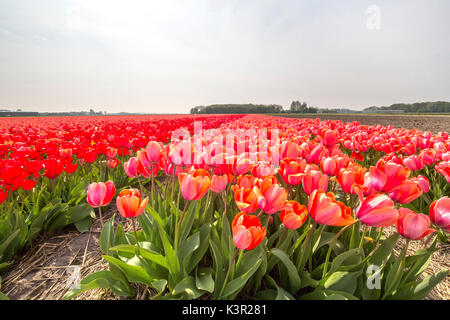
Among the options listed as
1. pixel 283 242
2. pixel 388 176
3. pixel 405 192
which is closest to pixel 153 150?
pixel 283 242

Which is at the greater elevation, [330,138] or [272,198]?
[330,138]

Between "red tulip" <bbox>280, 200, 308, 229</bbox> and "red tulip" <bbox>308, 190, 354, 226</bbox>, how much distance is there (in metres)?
0.06

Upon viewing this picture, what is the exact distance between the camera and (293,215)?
119 centimetres

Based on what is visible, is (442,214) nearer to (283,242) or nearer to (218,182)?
(283,242)

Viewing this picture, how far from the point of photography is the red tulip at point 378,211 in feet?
3.53

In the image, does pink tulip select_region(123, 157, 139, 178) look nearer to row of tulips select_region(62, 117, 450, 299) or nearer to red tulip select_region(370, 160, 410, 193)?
row of tulips select_region(62, 117, 450, 299)

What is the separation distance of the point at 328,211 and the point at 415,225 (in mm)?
436

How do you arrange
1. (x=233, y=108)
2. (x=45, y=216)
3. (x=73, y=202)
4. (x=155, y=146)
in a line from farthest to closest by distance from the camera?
1. (x=233, y=108)
2. (x=73, y=202)
3. (x=45, y=216)
4. (x=155, y=146)

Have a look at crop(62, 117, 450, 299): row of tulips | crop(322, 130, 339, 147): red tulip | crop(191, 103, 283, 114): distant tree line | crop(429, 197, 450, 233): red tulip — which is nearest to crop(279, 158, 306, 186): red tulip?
crop(62, 117, 450, 299): row of tulips

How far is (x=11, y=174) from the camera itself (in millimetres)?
2105

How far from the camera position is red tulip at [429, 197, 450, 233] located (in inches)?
46.2
